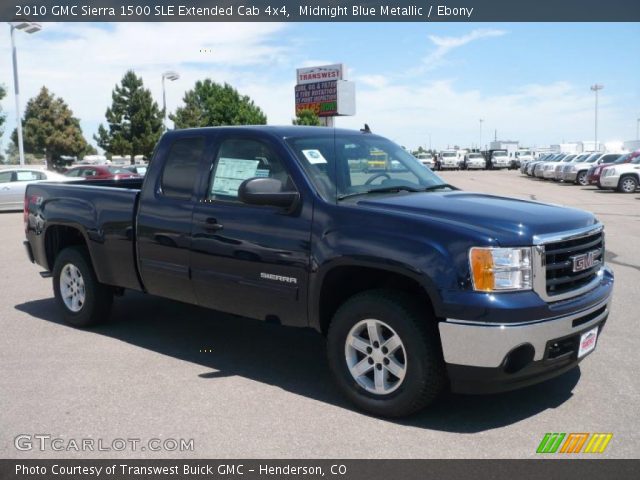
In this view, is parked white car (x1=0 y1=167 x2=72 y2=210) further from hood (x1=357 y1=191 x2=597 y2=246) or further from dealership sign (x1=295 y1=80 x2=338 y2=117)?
dealership sign (x1=295 y1=80 x2=338 y2=117)

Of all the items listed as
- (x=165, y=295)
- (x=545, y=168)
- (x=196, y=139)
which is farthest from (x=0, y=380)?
(x=545, y=168)

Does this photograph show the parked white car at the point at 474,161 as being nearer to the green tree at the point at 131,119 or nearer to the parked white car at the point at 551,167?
the parked white car at the point at 551,167

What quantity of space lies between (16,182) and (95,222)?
57.0 feet

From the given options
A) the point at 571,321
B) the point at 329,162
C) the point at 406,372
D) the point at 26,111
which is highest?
the point at 26,111

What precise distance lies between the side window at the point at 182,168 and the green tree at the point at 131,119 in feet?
177

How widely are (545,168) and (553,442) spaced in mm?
37840

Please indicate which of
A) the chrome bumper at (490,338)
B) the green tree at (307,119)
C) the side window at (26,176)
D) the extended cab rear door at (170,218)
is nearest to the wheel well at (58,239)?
the extended cab rear door at (170,218)

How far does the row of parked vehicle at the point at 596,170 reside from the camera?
2741cm

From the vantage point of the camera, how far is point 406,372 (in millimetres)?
Result: 4254

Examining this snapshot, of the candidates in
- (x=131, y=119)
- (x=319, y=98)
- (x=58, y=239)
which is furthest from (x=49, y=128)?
(x=58, y=239)

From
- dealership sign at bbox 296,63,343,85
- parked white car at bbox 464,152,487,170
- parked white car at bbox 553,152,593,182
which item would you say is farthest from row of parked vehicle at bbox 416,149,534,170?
parked white car at bbox 553,152,593,182

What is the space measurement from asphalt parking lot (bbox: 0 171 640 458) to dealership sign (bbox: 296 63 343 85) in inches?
2173
